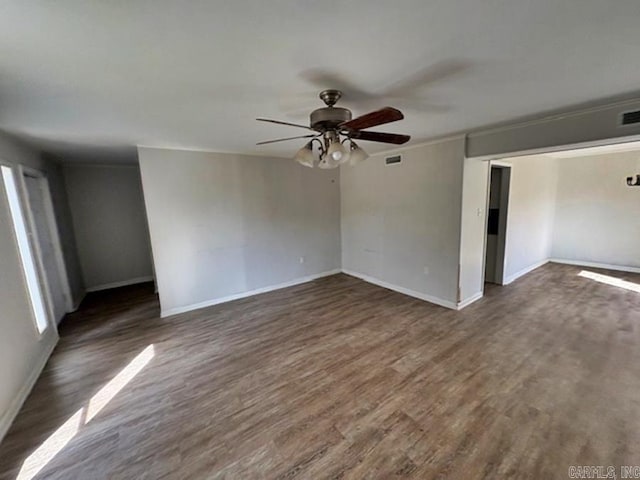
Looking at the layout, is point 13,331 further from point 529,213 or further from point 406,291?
point 529,213

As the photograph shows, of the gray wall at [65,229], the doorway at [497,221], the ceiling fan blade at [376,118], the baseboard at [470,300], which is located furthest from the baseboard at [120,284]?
the doorway at [497,221]

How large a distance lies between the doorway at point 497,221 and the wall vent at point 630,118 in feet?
7.06

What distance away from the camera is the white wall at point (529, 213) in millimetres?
4824

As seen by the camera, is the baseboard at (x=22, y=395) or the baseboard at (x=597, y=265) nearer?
the baseboard at (x=22, y=395)

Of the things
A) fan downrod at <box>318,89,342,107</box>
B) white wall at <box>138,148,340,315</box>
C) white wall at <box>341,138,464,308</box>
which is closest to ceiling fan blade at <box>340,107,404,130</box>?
fan downrod at <box>318,89,342,107</box>

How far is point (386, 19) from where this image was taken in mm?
1194

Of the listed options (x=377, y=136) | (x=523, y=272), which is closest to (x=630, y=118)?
(x=377, y=136)

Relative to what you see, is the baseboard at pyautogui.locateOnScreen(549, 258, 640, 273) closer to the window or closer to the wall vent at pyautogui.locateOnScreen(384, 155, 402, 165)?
the wall vent at pyautogui.locateOnScreen(384, 155, 402, 165)

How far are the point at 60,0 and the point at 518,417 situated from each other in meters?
3.49

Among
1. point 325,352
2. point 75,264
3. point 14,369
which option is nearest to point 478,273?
point 325,352

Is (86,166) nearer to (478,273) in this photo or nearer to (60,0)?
(60,0)

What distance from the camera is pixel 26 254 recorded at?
3.03 meters

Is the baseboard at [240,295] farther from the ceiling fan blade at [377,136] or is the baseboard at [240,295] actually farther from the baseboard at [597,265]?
the baseboard at [597,265]

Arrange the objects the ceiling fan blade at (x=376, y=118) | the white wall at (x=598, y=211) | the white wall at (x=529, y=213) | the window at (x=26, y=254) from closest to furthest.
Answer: the ceiling fan blade at (x=376, y=118)
the window at (x=26, y=254)
the white wall at (x=529, y=213)
the white wall at (x=598, y=211)
